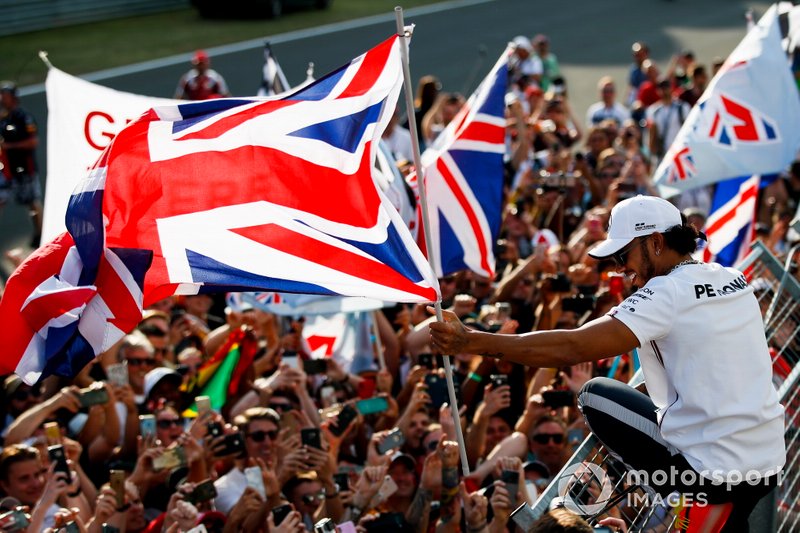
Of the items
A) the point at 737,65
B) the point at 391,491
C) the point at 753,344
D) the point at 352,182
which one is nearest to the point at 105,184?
the point at 352,182

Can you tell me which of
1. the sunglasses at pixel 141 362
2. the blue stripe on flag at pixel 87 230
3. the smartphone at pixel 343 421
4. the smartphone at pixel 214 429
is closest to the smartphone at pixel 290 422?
the smartphone at pixel 343 421

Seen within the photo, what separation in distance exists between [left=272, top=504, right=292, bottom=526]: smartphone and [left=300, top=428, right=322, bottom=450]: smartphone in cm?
86

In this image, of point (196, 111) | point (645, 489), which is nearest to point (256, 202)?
point (196, 111)

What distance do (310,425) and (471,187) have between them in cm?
235

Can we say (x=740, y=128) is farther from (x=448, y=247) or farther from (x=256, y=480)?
(x=256, y=480)

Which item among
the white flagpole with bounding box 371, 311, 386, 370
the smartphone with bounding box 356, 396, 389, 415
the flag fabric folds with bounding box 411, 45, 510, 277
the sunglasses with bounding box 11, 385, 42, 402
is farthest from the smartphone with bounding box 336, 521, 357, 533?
the sunglasses with bounding box 11, 385, 42, 402

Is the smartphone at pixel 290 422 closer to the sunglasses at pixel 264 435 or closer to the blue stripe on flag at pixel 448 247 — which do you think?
the sunglasses at pixel 264 435

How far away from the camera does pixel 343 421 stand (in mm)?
7703

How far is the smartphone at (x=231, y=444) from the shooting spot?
756 cm

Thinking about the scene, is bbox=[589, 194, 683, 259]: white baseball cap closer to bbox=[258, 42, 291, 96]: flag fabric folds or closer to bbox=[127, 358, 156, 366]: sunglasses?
bbox=[127, 358, 156, 366]: sunglasses

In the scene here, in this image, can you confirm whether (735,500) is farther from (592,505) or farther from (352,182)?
(352,182)

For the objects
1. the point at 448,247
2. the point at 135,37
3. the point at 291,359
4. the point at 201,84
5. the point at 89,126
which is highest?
the point at 135,37

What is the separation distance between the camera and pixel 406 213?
8.80m

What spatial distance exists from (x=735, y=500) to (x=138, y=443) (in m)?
4.49
